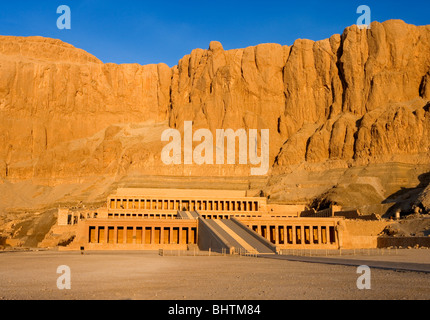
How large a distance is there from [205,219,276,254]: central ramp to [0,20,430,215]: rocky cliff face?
195 ft

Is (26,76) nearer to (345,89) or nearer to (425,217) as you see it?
(345,89)

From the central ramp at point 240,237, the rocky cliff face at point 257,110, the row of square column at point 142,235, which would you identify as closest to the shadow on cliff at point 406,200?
the rocky cliff face at point 257,110

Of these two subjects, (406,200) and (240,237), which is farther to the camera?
(406,200)

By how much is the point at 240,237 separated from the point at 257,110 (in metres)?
118

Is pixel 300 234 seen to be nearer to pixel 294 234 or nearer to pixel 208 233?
pixel 294 234

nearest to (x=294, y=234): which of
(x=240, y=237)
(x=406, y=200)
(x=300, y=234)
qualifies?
(x=300, y=234)

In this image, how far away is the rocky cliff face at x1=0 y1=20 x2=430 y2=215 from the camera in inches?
5492

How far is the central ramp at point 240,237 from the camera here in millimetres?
49716

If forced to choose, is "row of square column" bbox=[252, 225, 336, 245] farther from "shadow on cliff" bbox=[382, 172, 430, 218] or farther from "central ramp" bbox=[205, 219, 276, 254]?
"shadow on cliff" bbox=[382, 172, 430, 218]

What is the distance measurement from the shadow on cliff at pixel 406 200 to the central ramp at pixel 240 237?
41783 millimetres

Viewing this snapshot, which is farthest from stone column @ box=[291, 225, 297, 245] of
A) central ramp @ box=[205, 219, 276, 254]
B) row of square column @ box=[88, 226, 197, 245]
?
row of square column @ box=[88, 226, 197, 245]

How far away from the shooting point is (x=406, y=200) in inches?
3964

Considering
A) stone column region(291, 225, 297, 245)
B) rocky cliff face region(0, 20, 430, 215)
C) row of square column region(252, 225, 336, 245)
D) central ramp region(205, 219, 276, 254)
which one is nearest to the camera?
central ramp region(205, 219, 276, 254)

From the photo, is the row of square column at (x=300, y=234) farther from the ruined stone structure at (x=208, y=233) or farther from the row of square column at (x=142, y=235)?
the row of square column at (x=142, y=235)
